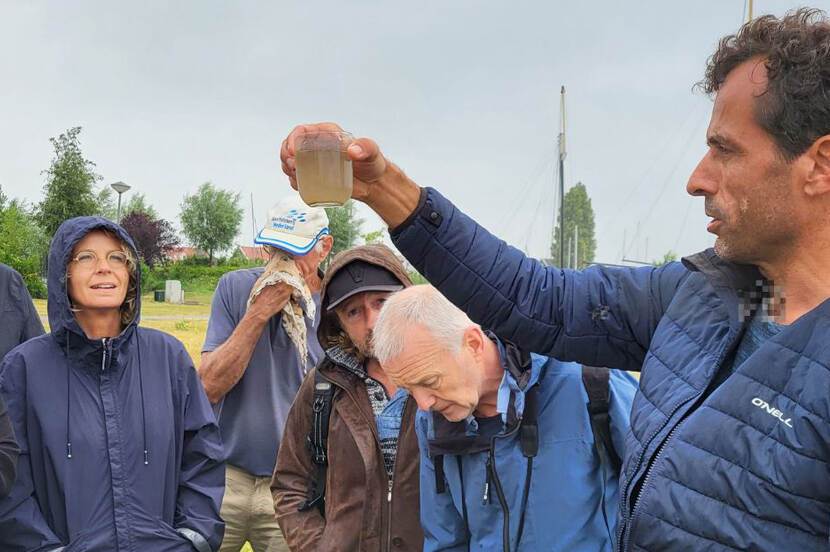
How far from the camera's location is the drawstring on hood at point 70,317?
308cm

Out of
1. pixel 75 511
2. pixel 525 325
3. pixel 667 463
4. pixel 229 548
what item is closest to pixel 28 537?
pixel 75 511

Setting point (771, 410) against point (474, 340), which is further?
point (474, 340)

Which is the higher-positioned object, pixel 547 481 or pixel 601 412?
pixel 601 412

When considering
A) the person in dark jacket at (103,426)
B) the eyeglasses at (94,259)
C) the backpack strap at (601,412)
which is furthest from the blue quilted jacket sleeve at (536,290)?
the eyeglasses at (94,259)

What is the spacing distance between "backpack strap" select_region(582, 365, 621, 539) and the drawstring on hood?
1815mm

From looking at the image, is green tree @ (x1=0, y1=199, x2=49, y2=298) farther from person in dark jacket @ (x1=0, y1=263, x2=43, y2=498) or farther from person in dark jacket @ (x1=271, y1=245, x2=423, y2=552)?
person in dark jacket @ (x1=271, y1=245, x2=423, y2=552)

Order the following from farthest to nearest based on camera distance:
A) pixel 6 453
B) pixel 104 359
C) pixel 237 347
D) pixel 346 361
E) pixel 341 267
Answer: pixel 237 347 → pixel 341 267 → pixel 346 361 → pixel 104 359 → pixel 6 453

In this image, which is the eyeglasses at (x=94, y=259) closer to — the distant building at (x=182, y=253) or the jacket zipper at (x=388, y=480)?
the jacket zipper at (x=388, y=480)

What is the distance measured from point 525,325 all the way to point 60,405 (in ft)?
6.68

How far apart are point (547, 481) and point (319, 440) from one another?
3.89ft

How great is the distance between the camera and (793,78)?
4.57ft

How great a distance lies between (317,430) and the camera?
124 inches

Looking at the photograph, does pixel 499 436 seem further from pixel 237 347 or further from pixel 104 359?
pixel 237 347

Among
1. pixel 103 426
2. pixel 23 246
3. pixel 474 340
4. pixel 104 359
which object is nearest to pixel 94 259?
pixel 104 359
